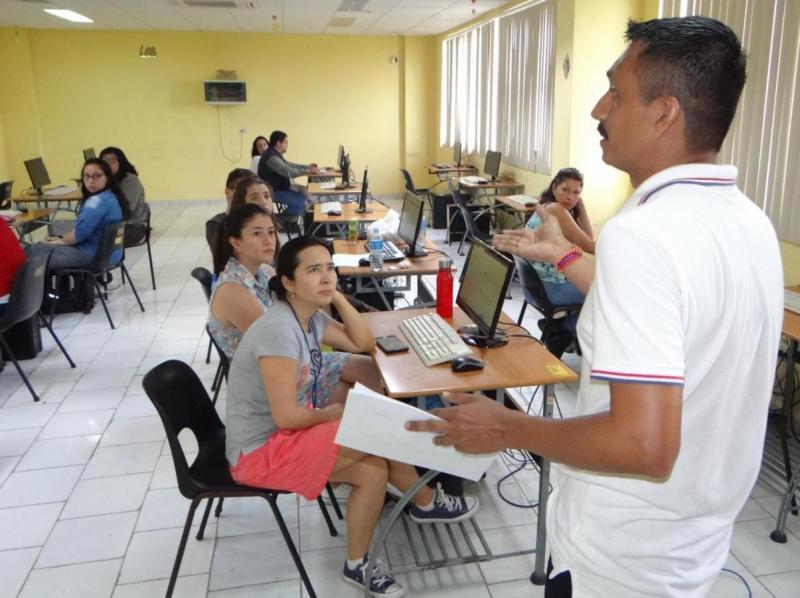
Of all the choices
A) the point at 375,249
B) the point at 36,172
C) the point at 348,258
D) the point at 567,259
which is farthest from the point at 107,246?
the point at 567,259

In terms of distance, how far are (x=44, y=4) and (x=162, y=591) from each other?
791 cm

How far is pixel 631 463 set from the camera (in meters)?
0.80

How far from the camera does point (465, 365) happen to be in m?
2.27

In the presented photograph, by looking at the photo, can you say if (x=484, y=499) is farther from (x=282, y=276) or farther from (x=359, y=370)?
(x=282, y=276)

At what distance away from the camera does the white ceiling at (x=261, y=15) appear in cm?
770

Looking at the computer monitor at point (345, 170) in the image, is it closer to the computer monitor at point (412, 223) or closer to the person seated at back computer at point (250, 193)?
the computer monitor at point (412, 223)

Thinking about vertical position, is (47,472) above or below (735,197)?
below

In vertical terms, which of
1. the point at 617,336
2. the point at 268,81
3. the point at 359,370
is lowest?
the point at 359,370

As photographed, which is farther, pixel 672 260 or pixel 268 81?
pixel 268 81

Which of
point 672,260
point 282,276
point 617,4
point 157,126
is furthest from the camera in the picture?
point 157,126

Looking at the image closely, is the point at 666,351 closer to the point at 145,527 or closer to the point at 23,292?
the point at 145,527

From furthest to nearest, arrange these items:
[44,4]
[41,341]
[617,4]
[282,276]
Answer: [44,4]
[617,4]
[41,341]
[282,276]

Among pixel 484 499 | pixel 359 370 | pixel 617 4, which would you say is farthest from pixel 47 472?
pixel 617 4

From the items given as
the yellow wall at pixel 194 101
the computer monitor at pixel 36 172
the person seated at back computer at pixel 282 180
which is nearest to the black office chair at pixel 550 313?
the person seated at back computer at pixel 282 180
